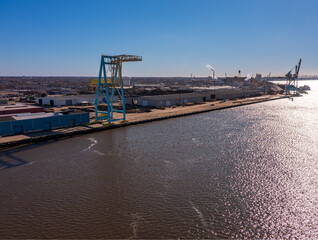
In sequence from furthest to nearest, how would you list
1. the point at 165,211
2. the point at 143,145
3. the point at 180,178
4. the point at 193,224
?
the point at 143,145
the point at 180,178
the point at 165,211
the point at 193,224

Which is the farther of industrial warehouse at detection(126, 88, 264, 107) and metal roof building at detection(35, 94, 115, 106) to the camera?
industrial warehouse at detection(126, 88, 264, 107)

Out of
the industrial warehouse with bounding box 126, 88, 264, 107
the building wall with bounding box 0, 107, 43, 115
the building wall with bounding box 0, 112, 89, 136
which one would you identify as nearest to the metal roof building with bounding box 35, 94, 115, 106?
the industrial warehouse with bounding box 126, 88, 264, 107

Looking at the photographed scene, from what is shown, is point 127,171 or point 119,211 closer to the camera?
point 119,211

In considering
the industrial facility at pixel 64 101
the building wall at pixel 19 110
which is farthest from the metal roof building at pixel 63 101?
the building wall at pixel 19 110

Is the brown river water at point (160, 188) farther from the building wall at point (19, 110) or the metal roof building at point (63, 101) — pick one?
the metal roof building at point (63, 101)

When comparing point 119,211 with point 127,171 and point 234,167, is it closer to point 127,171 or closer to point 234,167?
point 127,171

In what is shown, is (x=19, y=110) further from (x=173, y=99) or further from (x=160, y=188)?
(x=173, y=99)

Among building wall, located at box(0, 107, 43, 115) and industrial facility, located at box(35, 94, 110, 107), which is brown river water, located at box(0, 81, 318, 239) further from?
industrial facility, located at box(35, 94, 110, 107)

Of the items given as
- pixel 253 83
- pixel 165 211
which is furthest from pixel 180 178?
pixel 253 83
